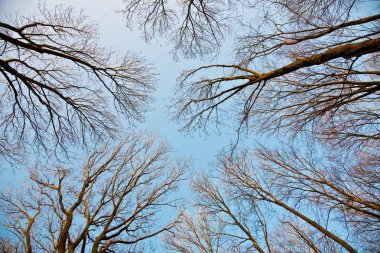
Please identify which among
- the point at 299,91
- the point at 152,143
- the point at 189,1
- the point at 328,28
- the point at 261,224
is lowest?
the point at 261,224

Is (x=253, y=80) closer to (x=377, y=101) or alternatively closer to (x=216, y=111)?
(x=216, y=111)

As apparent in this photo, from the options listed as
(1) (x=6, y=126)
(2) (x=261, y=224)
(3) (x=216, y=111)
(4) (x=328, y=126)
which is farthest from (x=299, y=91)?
(1) (x=6, y=126)

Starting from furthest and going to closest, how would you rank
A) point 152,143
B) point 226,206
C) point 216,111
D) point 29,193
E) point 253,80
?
point 152,143, point 29,193, point 226,206, point 216,111, point 253,80

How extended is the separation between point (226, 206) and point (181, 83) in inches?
192

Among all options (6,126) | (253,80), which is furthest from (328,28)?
(6,126)

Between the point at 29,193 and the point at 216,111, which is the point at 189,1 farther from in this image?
the point at 29,193

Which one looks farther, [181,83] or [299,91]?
[181,83]

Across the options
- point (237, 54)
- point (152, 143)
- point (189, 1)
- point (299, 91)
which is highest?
point (152, 143)

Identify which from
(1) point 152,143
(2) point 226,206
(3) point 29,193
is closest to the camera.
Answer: (2) point 226,206

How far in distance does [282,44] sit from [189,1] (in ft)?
6.89

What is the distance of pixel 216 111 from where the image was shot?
4488mm

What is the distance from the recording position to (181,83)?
4.68m

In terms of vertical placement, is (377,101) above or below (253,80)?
above

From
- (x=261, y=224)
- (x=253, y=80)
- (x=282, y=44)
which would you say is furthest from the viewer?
(x=261, y=224)
